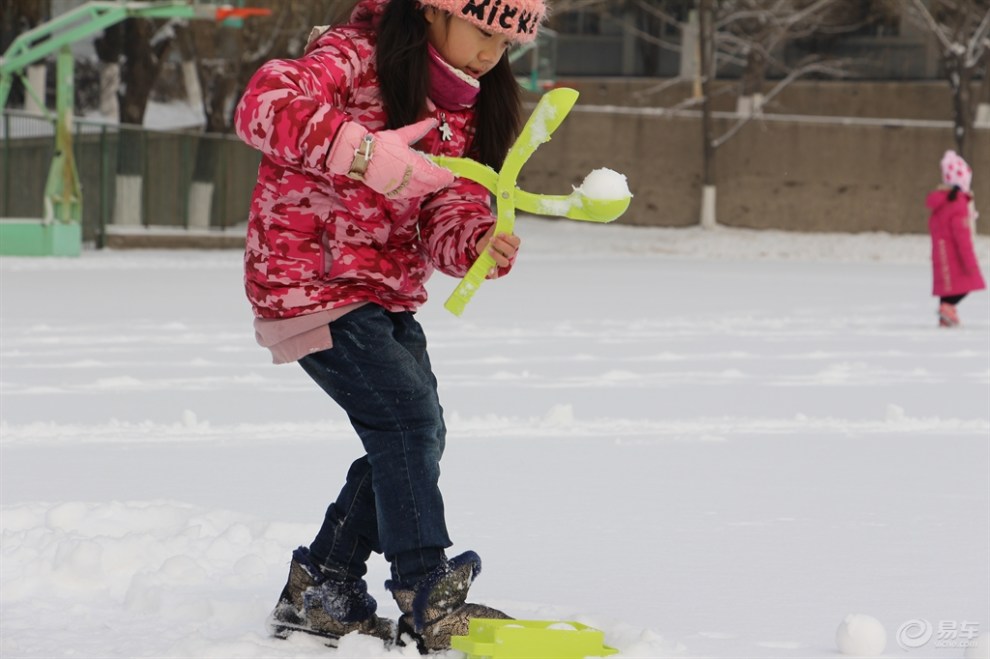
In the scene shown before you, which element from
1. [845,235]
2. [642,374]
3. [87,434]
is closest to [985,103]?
[845,235]

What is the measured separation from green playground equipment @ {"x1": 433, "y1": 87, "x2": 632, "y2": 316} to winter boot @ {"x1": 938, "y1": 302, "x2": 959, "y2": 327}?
9.15m

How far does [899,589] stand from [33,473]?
2927 mm

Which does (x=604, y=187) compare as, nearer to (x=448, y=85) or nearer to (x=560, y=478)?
(x=448, y=85)

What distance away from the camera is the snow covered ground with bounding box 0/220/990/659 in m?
3.65

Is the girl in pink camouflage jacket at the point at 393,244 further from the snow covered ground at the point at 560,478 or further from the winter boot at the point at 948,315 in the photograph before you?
the winter boot at the point at 948,315

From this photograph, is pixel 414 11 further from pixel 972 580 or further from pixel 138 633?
pixel 972 580

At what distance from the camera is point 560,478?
5.49 m

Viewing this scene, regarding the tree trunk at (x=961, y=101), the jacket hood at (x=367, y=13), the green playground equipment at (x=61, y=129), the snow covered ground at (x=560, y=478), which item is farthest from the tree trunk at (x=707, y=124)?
the jacket hood at (x=367, y=13)

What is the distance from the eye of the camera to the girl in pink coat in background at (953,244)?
38.3ft

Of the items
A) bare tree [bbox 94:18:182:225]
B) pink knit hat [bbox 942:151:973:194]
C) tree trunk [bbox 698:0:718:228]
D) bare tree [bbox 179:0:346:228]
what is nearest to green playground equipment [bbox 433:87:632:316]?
pink knit hat [bbox 942:151:973:194]

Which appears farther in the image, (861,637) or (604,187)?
(861,637)

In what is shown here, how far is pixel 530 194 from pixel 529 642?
88 centimetres

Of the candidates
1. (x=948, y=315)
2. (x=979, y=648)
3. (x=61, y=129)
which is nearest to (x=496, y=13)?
(x=979, y=648)

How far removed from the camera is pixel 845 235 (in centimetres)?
3017
